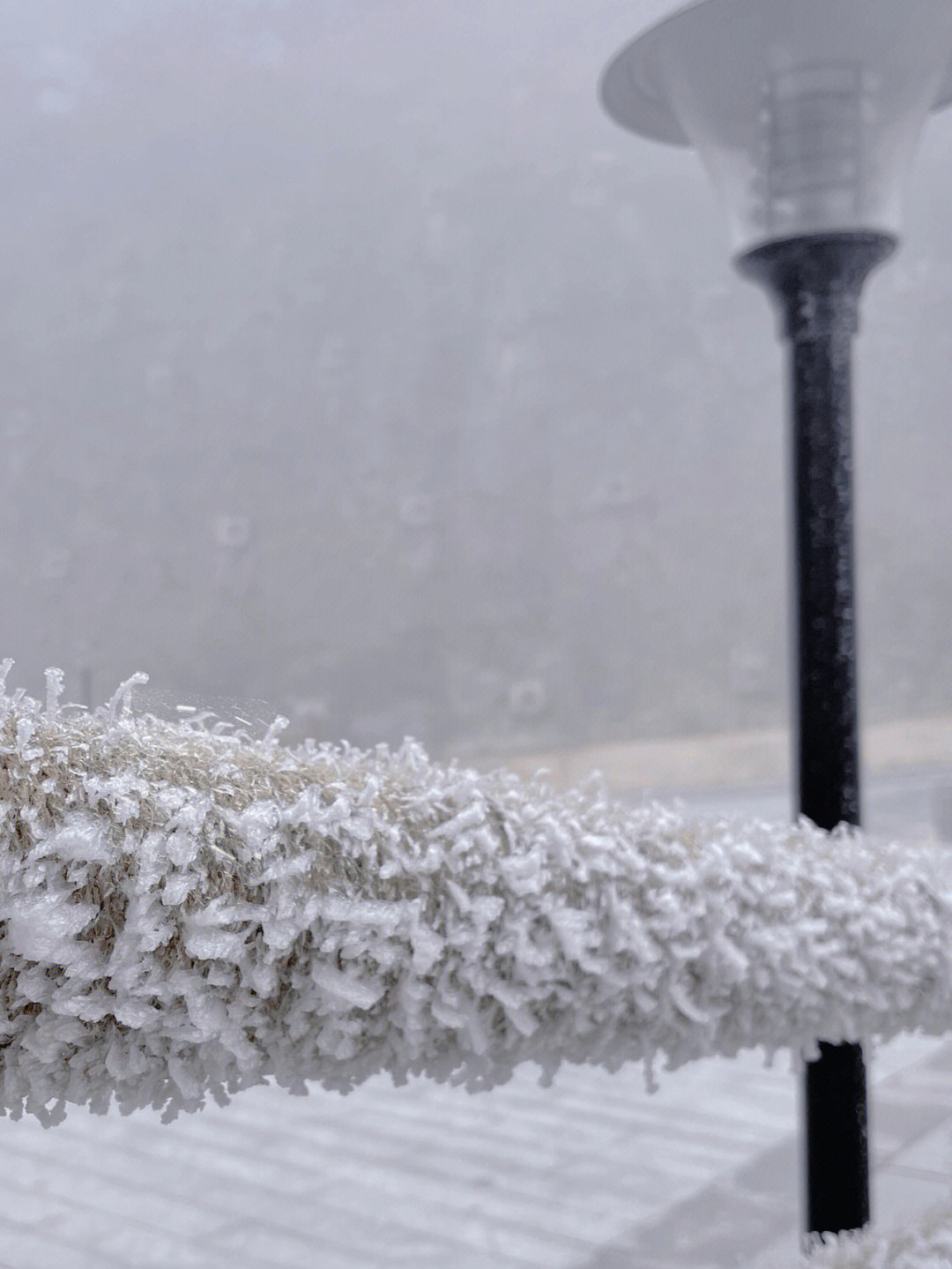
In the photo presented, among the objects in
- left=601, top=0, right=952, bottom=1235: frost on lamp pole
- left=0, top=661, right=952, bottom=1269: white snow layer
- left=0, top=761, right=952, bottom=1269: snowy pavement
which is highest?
left=601, top=0, right=952, bottom=1235: frost on lamp pole

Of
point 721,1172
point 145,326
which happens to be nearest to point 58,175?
point 145,326

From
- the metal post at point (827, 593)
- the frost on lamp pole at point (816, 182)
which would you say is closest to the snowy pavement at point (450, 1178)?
the metal post at point (827, 593)

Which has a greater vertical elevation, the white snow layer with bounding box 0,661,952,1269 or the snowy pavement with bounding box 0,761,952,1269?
the white snow layer with bounding box 0,661,952,1269

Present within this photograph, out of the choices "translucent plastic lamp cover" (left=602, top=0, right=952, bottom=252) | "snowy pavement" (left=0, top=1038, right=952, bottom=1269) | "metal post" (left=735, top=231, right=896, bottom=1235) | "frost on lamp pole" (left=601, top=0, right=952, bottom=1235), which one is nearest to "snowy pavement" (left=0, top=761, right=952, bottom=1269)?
"snowy pavement" (left=0, top=1038, right=952, bottom=1269)

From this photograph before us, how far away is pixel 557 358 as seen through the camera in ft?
11.8

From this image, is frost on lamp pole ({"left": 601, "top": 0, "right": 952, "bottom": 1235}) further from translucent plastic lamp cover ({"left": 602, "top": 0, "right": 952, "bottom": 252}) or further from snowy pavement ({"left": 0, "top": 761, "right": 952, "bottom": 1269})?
snowy pavement ({"left": 0, "top": 761, "right": 952, "bottom": 1269})

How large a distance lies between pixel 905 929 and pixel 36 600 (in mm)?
643

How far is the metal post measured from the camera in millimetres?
408

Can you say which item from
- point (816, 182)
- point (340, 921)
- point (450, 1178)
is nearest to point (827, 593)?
point (816, 182)

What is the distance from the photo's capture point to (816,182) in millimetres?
467

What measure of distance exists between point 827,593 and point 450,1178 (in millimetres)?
760

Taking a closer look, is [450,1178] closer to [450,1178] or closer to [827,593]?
[450,1178]

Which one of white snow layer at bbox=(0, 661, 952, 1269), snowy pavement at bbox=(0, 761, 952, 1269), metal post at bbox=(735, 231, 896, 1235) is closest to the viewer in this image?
white snow layer at bbox=(0, 661, 952, 1269)

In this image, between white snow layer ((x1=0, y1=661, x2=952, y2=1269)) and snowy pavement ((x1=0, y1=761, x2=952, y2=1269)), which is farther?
snowy pavement ((x1=0, y1=761, x2=952, y2=1269))
